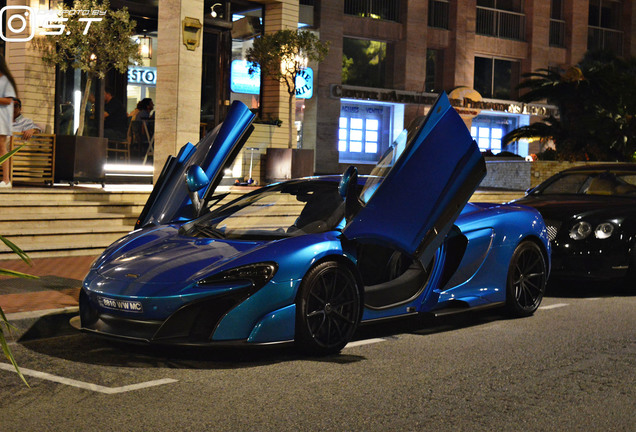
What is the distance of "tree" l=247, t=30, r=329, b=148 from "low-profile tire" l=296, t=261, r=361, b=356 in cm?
1567

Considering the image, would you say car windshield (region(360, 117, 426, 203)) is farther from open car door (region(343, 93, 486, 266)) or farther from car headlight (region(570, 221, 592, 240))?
car headlight (region(570, 221, 592, 240))

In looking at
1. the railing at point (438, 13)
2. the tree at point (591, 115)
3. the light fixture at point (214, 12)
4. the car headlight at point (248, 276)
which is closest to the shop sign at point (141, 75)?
the light fixture at point (214, 12)

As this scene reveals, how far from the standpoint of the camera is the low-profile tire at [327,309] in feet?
19.2

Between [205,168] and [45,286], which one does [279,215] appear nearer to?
[205,168]

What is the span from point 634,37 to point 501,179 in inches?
800

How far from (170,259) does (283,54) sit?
16013 mm

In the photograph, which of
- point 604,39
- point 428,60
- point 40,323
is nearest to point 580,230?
point 40,323

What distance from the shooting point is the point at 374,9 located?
3397 centimetres

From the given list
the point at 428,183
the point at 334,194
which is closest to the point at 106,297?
the point at 334,194

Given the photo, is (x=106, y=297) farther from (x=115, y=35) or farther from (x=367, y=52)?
(x=367, y=52)

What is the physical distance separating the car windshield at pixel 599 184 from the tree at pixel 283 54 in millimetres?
11531

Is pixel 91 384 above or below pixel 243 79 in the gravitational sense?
below

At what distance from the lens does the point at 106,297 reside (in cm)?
579

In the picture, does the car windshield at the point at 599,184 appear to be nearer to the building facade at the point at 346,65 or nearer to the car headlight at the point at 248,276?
the car headlight at the point at 248,276
